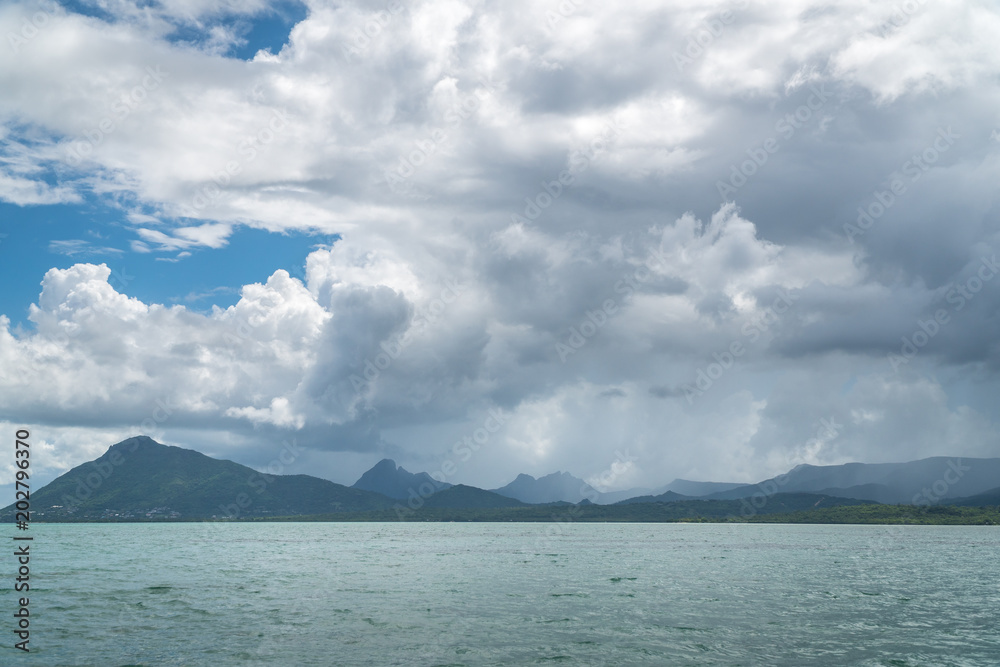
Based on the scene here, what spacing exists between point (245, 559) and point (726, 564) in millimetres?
84635

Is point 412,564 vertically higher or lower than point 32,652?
lower

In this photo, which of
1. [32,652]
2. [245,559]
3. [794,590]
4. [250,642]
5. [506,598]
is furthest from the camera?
[245,559]

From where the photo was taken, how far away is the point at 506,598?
64562 mm

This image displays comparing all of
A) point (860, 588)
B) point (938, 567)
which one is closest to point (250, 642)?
point (860, 588)

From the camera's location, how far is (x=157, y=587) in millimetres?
73750

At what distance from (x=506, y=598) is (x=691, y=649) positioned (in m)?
26.2

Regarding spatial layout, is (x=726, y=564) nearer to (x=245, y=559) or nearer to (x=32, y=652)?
(x=245, y=559)

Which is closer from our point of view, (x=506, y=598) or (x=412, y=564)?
(x=506, y=598)

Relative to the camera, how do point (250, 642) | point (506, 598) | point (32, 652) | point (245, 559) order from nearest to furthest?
point (32, 652) → point (250, 642) → point (506, 598) → point (245, 559)

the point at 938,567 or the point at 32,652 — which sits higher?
the point at 32,652

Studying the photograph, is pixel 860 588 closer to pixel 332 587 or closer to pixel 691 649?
pixel 691 649

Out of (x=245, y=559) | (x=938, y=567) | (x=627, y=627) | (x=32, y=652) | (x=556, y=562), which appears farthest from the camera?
(x=245, y=559)

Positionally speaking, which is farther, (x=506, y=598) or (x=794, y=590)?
(x=794, y=590)

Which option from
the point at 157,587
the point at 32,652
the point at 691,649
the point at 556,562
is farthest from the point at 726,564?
the point at 32,652
